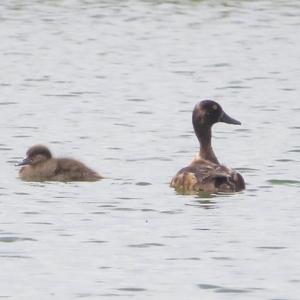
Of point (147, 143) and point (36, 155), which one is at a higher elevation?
point (36, 155)

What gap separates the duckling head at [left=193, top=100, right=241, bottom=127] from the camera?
18.3 m

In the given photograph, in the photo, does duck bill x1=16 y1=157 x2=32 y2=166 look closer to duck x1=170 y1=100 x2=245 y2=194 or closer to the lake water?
the lake water

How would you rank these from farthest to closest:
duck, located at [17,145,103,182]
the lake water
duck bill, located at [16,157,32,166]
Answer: duck bill, located at [16,157,32,166] < duck, located at [17,145,103,182] < the lake water

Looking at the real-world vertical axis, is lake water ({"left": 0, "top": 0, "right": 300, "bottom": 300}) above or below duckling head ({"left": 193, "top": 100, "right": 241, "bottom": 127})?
below

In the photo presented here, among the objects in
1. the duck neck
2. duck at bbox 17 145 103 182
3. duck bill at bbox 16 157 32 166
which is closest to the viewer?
duck at bbox 17 145 103 182

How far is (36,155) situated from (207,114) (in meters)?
1.79

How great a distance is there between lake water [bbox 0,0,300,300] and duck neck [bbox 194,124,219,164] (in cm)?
42

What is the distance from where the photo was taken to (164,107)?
75.7 ft

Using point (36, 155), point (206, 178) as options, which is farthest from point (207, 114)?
point (36, 155)

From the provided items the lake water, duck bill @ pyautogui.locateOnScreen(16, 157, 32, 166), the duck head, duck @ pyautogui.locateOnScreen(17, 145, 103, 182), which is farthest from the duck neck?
duck bill @ pyautogui.locateOnScreen(16, 157, 32, 166)

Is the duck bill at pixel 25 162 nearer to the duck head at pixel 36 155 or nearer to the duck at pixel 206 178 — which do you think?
the duck head at pixel 36 155

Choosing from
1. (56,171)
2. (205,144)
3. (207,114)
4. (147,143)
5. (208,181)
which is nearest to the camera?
(208,181)

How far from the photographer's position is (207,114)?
1841 centimetres

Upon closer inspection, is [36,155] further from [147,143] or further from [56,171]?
[147,143]
